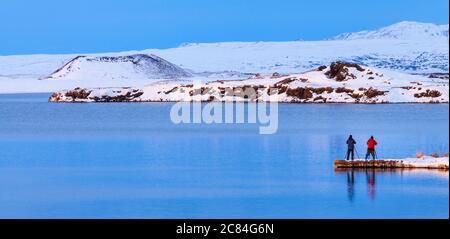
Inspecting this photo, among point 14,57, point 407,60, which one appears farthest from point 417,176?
point 14,57

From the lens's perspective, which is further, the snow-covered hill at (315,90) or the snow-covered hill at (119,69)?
the snow-covered hill at (119,69)

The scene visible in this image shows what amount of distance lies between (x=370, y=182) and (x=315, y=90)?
39.3 m

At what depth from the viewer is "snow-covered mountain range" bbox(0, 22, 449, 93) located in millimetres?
93750

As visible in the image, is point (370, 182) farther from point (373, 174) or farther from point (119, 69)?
point (119, 69)

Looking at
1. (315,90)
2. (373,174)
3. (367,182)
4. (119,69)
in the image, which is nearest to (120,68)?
(119,69)

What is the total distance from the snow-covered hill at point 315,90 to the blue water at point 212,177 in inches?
942

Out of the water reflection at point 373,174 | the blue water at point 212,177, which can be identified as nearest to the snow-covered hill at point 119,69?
the blue water at point 212,177


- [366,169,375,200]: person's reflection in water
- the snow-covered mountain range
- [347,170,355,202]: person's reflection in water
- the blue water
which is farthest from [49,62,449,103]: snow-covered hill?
[347,170,355,202]: person's reflection in water

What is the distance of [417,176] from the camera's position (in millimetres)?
14117

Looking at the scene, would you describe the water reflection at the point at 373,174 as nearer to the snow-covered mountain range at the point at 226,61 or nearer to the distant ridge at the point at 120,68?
the snow-covered mountain range at the point at 226,61

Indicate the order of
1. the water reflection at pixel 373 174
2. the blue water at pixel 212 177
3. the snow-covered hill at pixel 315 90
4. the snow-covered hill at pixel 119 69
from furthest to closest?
the snow-covered hill at pixel 119 69 < the snow-covered hill at pixel 315 90 < the water reflection at pixel 373 174 < the blue water at pixel 212 177

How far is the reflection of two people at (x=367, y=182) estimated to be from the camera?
1252 cm

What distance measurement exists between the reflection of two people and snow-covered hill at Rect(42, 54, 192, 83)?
273 ft
